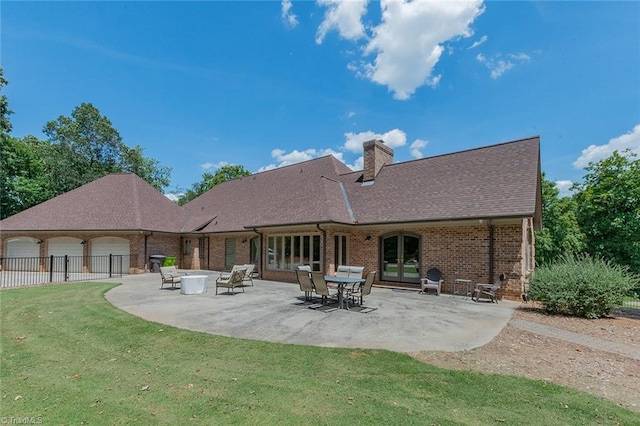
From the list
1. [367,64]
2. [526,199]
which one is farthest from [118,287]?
[526,199]

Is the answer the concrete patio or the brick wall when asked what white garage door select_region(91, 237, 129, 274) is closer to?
the concrete patio

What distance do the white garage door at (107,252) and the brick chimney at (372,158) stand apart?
52.1 feet

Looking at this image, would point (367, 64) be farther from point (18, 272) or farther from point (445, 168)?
point (18, 272)

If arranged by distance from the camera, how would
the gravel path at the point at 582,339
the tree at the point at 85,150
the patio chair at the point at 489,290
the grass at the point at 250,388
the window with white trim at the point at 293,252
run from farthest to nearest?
the tree at the point at 85,150 < the window with white trim at the point at 293,252 < the patio chair at the point at 489,290 < the gravel path at the point at 582,339 < the grass at the point at 250,388

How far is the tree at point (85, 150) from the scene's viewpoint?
34.2 metres

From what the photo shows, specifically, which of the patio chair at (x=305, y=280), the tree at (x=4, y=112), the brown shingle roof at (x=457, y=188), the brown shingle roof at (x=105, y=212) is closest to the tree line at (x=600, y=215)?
the brown shingle roof at (x=457, y=188)

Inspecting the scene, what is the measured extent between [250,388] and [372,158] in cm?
1539

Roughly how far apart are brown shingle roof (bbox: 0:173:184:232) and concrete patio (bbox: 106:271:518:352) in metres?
9.97

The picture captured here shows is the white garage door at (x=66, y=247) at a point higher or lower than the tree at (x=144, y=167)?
lower

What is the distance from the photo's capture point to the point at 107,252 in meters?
20.0

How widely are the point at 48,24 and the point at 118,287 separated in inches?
416

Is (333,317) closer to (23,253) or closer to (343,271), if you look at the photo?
(343,271)

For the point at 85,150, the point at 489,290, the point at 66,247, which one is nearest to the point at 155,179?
the point at 85,150

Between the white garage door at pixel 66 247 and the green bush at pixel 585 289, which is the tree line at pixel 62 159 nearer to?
the white garage door at pixel 66 247
